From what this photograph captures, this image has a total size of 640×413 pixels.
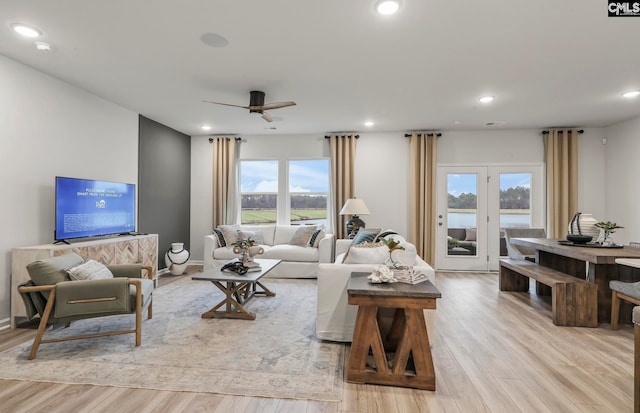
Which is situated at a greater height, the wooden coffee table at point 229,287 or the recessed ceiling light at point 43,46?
the recessed ceiling light at point 43,46

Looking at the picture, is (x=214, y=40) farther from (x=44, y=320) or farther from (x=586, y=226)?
(x=586, y=226)

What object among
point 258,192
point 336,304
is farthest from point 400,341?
point 258,192

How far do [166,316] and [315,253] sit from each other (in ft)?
8.23

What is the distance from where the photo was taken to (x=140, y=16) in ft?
7.99

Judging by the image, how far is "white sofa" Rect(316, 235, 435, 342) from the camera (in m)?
2.76

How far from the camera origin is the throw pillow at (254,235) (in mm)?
5695

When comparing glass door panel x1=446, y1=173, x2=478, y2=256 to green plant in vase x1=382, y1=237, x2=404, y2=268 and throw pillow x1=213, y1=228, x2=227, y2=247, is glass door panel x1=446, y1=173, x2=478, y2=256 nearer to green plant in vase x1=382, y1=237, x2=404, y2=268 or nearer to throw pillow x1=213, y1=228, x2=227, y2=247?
green plant in vase x1=382, y1=237, x2=404, y2=268

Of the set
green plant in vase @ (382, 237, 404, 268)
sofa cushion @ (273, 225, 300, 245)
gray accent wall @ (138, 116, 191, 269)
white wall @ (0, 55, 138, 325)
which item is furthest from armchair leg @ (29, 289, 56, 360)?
sofa cushion @ (273, 225, 300, 245)

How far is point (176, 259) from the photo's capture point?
5.50 metres

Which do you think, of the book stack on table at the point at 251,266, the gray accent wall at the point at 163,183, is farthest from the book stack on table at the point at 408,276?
the gray accent wall at the point at 163,183

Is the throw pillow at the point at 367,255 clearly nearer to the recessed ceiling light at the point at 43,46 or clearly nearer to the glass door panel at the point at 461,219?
the recessed ceiling light at the point at 43,46

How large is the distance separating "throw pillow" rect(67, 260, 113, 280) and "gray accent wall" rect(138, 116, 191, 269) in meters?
2.29

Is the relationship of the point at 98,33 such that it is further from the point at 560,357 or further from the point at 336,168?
the point at 560,357

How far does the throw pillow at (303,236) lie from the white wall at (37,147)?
9.78 feet
